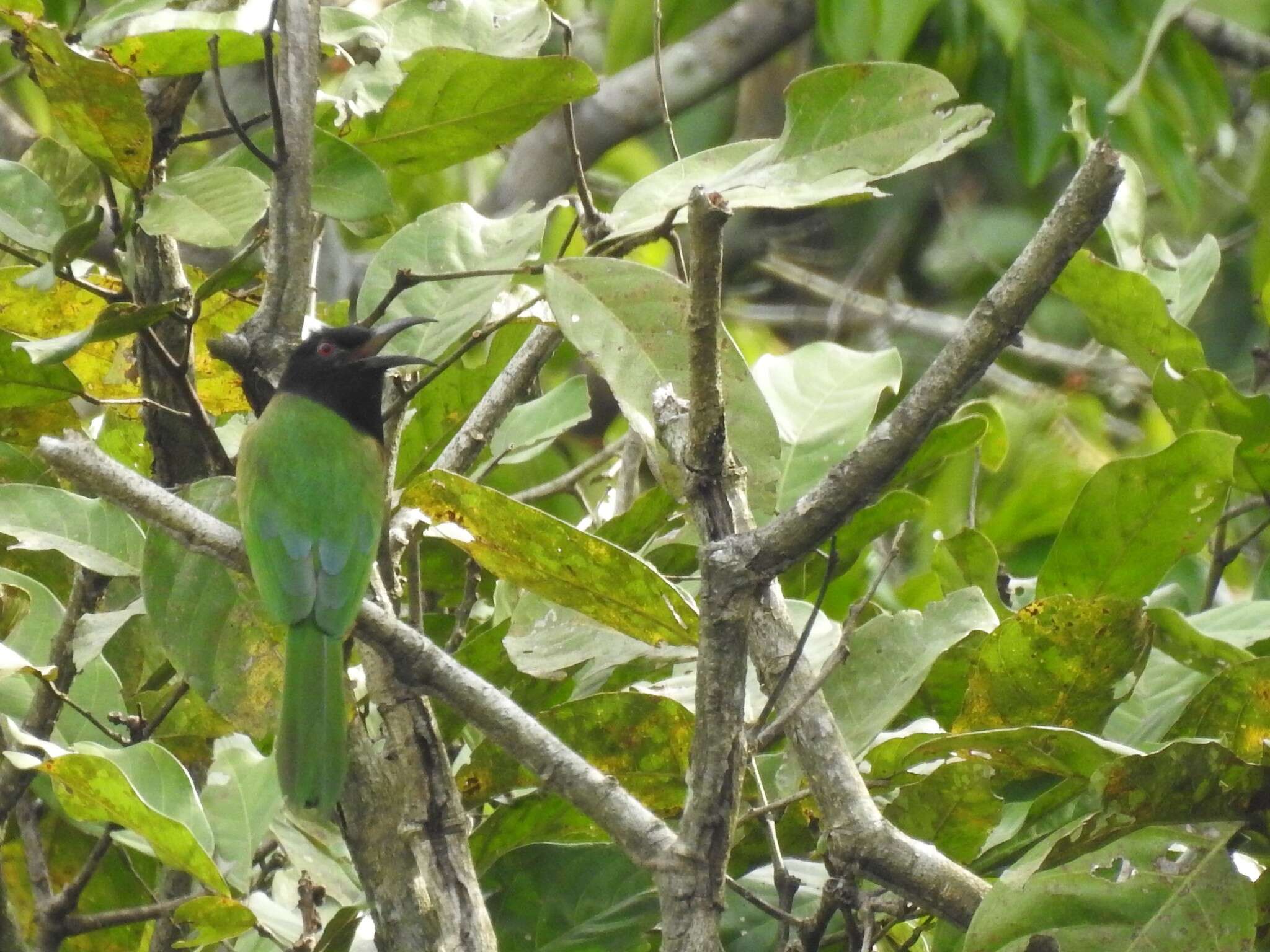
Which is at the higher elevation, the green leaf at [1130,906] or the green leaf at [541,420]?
the green leaf at [1130,906]

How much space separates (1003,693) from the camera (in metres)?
2.23

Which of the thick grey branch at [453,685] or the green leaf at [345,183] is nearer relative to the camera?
the thick grey branch at [453,685]

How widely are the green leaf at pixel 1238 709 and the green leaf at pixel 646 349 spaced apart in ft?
2.08

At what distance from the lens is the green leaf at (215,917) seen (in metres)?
2.11

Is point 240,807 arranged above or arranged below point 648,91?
above

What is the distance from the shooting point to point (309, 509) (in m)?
3.13

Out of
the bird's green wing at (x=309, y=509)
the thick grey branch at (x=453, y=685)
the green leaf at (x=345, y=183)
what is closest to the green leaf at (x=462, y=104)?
the green leaf at (x=345, y=183)

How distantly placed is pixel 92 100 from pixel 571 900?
4.40 ft

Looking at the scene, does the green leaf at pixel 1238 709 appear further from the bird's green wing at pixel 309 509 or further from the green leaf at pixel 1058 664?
the bird's green wing at pixel 309 509

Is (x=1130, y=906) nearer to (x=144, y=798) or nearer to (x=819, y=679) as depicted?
(x=819, y=679)

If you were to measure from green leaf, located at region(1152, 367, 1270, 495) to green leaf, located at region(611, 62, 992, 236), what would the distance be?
2.32ft

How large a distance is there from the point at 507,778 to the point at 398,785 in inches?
9.0

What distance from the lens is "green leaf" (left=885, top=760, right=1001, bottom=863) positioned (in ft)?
6.82

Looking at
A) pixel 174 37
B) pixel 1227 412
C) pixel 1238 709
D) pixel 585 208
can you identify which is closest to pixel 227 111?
pixel 174 37
